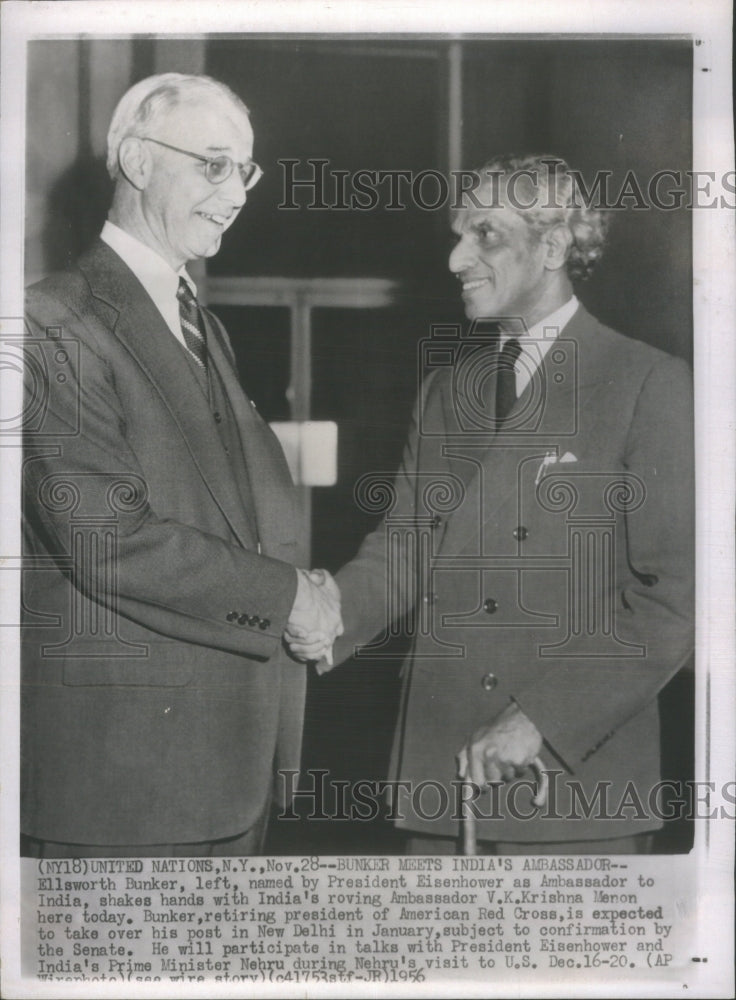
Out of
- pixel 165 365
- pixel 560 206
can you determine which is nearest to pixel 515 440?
pixel 560 206

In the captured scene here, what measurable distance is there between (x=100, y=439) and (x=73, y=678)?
1.87 ft

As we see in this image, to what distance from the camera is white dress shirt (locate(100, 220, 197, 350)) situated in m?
2.45

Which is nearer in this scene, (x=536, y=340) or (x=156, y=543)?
(x=156, y=543)

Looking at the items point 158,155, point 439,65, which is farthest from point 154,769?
point 439,65

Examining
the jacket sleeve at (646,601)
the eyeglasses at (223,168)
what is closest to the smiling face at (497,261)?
the jacket sleeve at (646,601)

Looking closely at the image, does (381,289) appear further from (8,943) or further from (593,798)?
(8,943)

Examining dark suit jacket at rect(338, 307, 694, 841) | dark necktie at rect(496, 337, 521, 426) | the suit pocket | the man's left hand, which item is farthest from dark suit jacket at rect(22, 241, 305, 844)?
dark necktie at rect(496, 337, 521, 426)

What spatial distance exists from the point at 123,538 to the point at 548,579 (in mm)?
1015

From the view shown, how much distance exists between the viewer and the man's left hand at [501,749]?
8.00 ft

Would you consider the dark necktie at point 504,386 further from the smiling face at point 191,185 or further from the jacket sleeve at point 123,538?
the smiling face at point 191,185

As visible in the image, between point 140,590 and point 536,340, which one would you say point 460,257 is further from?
point 140,590

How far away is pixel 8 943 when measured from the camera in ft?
8.09

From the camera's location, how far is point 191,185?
246cm

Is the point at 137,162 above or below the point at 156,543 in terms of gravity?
above
